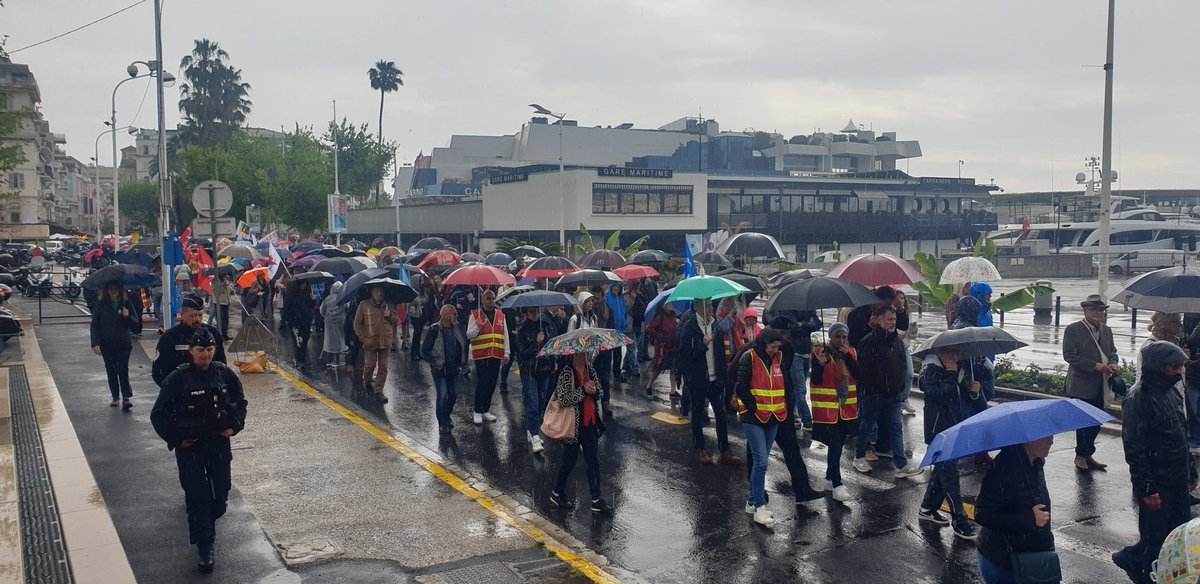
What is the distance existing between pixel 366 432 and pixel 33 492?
382cm

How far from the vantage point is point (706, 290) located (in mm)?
10586

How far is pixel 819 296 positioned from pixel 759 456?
1.96 metres

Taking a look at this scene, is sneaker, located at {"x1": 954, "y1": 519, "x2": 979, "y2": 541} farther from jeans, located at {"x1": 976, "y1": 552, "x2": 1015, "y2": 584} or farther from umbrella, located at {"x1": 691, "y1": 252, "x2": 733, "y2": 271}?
umbrella, located at {"x1": 691, "y1": 252, "x2": 733, "y2": 271}

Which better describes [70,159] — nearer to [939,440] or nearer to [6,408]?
[6,408]

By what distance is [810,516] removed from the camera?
859 centimetres

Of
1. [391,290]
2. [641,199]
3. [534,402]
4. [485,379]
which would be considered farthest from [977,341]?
[641,199]

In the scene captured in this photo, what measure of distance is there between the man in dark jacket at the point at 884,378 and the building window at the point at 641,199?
3687 cm

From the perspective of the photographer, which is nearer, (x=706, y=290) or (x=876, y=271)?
(x=706, y=290)

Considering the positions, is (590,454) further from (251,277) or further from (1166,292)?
(251,277)

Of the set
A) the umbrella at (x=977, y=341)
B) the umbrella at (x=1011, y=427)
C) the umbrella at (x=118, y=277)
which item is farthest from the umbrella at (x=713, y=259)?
the umbrella at (x=1011, y=427)

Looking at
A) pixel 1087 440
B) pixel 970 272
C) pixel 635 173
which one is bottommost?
pixel 1087 440

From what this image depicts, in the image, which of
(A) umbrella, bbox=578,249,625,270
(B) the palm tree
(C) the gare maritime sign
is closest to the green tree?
(B) the palm tree

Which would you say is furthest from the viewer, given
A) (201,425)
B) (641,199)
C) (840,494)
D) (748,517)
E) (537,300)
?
(641,199)

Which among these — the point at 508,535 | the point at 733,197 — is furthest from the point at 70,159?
the point at 508,535
